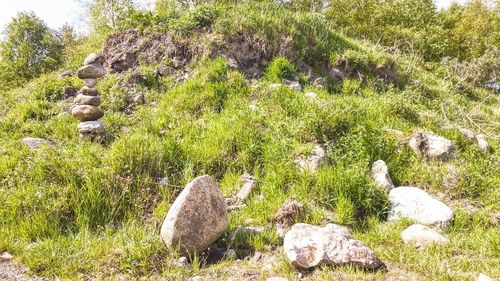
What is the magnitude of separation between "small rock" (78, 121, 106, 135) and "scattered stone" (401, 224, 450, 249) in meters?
4.66

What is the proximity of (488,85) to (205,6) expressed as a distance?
16429 millimetres

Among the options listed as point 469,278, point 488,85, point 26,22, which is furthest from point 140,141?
point 26,22

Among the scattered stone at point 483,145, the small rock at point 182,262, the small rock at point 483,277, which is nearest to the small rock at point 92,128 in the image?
the small rock at point 182,262

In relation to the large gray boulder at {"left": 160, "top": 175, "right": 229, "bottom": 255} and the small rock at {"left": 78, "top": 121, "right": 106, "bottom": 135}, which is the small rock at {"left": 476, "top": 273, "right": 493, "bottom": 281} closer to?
the large gray boulder at {"left": 160, "top": 175, "right": 229, "bottom": 255}

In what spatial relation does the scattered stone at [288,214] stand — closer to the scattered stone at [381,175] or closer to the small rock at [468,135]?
the scattered stone at [381,175]

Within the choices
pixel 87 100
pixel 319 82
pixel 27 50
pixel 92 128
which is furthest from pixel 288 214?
pixel 27 50

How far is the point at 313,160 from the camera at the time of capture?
4.39 metres

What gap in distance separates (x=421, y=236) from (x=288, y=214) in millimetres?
1326

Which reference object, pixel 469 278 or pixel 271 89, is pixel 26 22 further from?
pixel 469 278

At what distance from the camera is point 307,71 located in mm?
8023

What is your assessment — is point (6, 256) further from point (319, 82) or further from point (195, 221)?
point (319, 82)

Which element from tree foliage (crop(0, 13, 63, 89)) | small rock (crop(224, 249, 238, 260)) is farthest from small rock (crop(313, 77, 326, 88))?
tree foliage (crop(0, 13, 63, 89))

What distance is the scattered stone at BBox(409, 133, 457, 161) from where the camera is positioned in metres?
4.75

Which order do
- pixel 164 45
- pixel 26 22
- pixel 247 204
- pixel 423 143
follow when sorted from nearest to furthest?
pixel 247 204 → pixel 423 143 → pixel 164 45 → pixel 26 22
